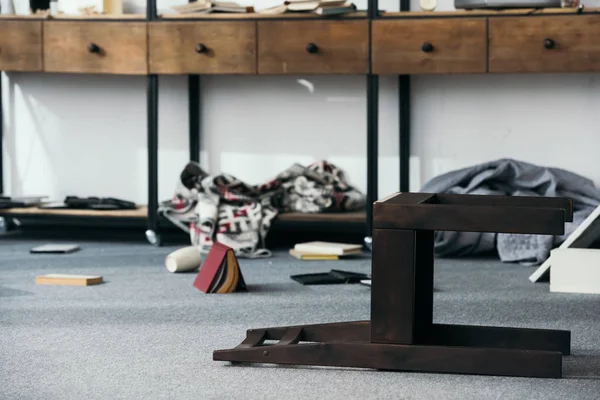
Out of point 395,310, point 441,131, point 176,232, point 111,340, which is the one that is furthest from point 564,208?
point 176,232

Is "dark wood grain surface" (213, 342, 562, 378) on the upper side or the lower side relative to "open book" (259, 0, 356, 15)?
lower

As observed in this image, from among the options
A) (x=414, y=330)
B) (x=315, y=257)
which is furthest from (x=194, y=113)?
(x=414, y=330)

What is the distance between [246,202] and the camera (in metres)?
3.92

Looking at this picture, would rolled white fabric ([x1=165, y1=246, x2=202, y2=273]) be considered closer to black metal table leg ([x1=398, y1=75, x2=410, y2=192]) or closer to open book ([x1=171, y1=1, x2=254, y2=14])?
open book ([x1=171, y1=1, x2=254, y2=14])

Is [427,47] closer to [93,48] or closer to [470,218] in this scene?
[93,48]

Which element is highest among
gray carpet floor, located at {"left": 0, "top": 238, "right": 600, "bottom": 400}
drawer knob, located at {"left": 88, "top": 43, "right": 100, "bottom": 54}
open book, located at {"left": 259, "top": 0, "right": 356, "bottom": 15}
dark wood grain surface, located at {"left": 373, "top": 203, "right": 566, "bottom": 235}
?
open book, located at {"left": 259, "top": 0, "right": 356, "bottom": 15}

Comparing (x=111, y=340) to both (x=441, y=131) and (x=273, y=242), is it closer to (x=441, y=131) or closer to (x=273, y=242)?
(x=273, y=242)

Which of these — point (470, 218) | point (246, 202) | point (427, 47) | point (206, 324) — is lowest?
point (206, 324)

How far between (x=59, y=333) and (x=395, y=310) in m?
0.87

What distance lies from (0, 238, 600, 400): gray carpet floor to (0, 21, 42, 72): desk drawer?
0.74 m

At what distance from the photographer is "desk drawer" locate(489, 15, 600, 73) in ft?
11.9

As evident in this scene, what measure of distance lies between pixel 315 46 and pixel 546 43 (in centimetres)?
84

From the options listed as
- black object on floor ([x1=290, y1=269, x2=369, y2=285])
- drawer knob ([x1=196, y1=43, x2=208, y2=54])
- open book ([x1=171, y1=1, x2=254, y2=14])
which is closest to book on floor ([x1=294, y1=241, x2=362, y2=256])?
black object on floor ([x1=290, y1=269, x2=369, y2=285])

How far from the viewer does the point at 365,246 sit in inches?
156
